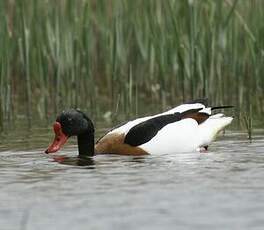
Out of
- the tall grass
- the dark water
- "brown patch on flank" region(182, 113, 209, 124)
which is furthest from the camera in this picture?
the tall grass

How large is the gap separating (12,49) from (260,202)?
6.32 m

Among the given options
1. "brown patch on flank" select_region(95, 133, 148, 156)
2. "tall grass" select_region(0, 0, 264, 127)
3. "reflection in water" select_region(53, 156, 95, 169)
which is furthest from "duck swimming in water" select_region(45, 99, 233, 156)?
"tall grass" select_region(0, 0, 264, 127)

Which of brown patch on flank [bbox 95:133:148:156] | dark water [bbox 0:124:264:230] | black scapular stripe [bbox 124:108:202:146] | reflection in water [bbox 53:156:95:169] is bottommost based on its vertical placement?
dark water [bbox 0:124:264:230]

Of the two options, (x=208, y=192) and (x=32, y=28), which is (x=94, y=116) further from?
(x=208, y=192)

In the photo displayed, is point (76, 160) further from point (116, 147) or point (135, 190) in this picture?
point (135, 190)

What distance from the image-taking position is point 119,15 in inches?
488

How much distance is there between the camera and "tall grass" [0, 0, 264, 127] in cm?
1165

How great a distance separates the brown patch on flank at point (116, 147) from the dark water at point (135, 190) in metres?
0.19

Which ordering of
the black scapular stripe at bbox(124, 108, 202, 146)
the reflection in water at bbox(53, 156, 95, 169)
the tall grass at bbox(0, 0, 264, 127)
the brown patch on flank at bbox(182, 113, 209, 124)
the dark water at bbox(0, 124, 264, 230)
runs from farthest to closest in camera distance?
the tall grass at bbox(0, 0, 264, 127) < the brown patch on flank at bbox(182, 113, 209, 124) < the black scapular stripe at bbox(124, 108, 202, 146) < the reflection in water at bbox(53, 156, 95, 169) < the dark water at bbox(0, 124, 264, 230)

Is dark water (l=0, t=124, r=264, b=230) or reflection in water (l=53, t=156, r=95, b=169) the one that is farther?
reflection in water (l=53, t=156, r=95, b=169)

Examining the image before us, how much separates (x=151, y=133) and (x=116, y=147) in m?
0.35

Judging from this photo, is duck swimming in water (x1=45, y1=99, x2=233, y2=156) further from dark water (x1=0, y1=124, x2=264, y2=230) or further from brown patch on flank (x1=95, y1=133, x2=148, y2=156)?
dark water (x1=0, y1=124, x2=264, y2=230)

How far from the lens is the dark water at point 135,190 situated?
6.08m

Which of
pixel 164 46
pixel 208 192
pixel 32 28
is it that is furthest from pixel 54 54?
pixel 208 192
